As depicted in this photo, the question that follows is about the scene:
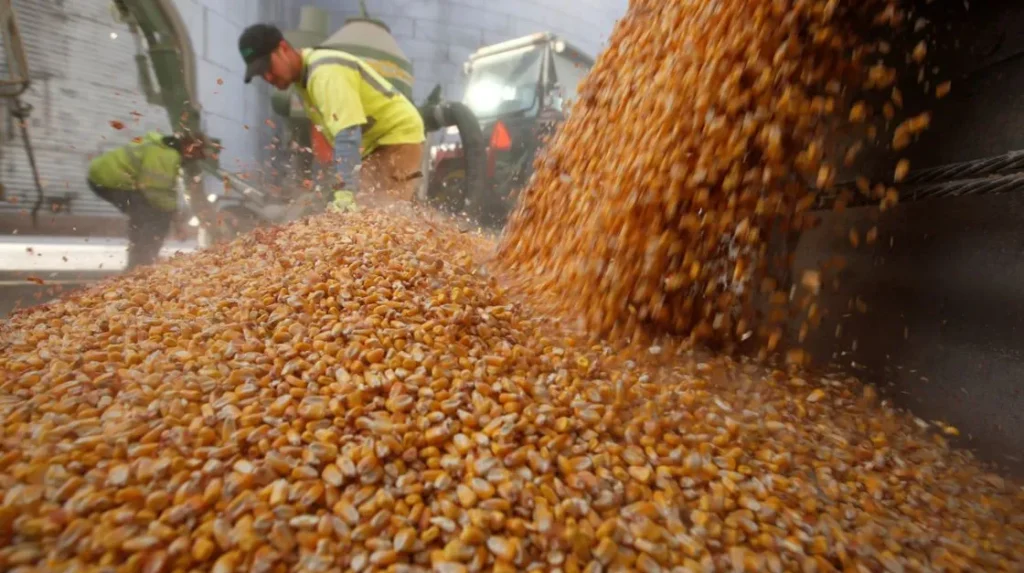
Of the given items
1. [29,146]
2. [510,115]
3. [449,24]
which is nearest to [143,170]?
[29,146]

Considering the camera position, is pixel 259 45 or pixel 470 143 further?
pixel 470 143

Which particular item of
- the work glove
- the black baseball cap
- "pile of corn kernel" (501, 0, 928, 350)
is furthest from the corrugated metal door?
"pile of corn kernel" (501, 0, 928, 350)

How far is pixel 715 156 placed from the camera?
1.50 metres

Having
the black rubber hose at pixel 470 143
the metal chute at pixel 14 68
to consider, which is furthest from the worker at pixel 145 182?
the black rubber hose at pixel 470 143

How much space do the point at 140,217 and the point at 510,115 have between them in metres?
3.35

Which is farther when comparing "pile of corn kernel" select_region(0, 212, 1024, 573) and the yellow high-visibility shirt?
the yellow high-visibility shirt

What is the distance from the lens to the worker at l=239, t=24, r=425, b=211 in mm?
3303

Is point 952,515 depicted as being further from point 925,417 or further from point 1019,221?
point 1019,221

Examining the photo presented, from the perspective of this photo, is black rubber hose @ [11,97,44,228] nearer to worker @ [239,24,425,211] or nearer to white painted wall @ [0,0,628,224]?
white painted wall @ [0,0,628,224]

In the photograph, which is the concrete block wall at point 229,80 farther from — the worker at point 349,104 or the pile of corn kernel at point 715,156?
the pile of corn kernel at point 715,156

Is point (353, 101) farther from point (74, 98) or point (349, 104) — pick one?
point (74, 98)

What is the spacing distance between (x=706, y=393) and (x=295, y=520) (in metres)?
1.04

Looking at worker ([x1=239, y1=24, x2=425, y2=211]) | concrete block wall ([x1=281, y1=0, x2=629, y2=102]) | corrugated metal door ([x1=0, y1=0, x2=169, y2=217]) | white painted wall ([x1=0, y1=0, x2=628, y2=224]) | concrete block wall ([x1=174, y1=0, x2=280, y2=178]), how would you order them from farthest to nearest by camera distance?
concrete block wall ([x1=281, y1=0, x2=629, y2=102]), concrete block wall ([x1=174, y1=0, x2=280, y2=178]), white painted wall ([x1=0, y1=0, x2=628, y2=224]), corrugated metal door ([x1=0, y1=0, x2=169, y2=217]), worker ([x1=239, y1=24, x2=425, y2=211])

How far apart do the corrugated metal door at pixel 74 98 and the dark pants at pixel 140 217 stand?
19 cm
